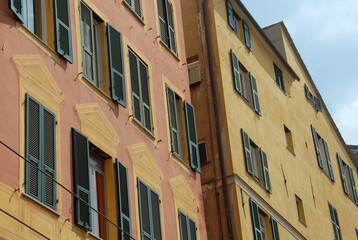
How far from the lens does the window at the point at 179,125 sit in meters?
19.8

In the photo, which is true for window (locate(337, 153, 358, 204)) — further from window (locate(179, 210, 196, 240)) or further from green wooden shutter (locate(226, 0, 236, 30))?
window (locate(179, 210, 196, 240))

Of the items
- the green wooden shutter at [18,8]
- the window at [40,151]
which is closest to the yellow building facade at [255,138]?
the window at [40,151]

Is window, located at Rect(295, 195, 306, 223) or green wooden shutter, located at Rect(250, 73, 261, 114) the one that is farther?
window, located at Rect(295, 195, 306, 223)

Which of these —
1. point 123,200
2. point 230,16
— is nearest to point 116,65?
point 123,200

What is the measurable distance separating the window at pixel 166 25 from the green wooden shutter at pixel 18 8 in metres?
6.88

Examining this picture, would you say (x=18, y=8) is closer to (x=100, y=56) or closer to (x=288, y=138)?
(x=100, y=56)

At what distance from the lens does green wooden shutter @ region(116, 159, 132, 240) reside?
15.8 metres

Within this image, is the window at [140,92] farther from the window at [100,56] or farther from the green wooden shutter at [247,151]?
the green wooden shutter at [247,151]

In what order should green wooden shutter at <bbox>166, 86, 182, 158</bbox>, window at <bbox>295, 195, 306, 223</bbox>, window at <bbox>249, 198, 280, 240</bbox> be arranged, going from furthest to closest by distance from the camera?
1. window at <bbox>295, 195, 306, 223</bbox>
2. window at <bbox>249, 198, 280, 240</bbox>
3. green wooden shutter at <bbox>166, 86, 182, 158</bbox>

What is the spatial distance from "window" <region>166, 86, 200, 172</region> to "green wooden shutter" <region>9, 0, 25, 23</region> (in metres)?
6.04

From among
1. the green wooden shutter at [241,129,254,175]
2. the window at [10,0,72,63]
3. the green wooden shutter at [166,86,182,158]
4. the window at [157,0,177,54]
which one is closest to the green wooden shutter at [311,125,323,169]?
the green wooden shutter at [241,129,254,175]

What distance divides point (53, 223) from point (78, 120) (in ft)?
8.20

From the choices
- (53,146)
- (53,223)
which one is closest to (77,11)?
(53,146)

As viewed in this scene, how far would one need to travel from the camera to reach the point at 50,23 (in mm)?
15578
